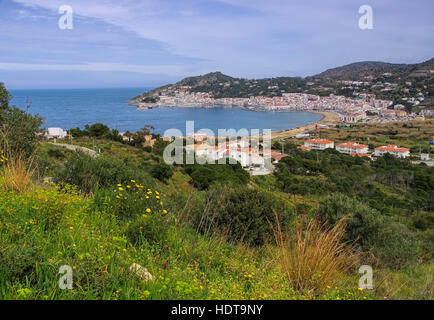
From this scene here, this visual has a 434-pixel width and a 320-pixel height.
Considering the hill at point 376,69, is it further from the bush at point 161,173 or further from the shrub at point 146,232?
the shrub at point 146,232

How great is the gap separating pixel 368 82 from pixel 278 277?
120 m

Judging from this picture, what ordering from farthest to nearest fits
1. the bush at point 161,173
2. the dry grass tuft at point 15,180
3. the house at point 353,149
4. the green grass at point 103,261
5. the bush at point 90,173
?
the house at point 353,149 → the bush at point 161,173 → the bush at point 90,173 → the dry grass tuft at point 15,180 → the green grass at point 103,261

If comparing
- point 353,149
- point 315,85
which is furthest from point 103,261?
point 315,85

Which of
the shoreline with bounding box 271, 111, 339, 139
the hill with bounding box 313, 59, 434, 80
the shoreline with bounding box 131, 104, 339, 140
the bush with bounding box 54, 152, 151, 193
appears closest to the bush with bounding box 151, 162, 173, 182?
the bush with bounding box 54, 152, 151, 193

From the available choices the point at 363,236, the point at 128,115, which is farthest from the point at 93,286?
the point at 128,115

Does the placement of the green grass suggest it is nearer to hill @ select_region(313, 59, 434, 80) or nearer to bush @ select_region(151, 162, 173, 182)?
bush @ select_region(151, 162, 173, 182)

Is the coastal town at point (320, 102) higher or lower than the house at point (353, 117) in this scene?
higher

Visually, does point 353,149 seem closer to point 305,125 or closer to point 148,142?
point 148,142

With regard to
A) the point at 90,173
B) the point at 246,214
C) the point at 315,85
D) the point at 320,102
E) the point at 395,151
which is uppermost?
the point at 315,85

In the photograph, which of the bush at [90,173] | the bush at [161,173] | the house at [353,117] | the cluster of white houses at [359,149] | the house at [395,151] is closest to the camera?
the bush at [90,173]

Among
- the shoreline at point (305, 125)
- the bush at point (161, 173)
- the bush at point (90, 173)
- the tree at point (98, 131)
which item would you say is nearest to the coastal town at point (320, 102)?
the shoreline at point (305, 125)

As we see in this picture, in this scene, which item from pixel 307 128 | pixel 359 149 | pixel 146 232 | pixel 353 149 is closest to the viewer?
pixel 146 232

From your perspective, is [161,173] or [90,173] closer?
[90,173]
